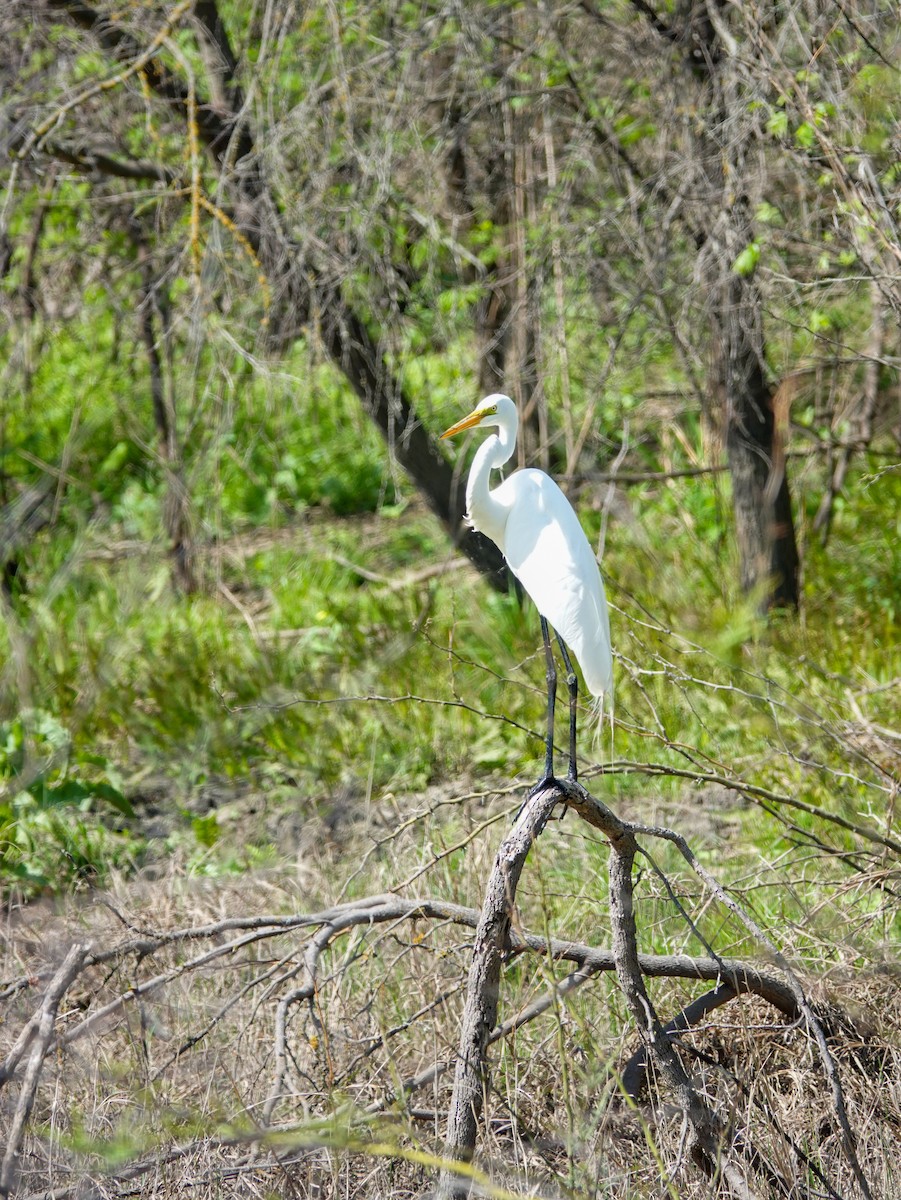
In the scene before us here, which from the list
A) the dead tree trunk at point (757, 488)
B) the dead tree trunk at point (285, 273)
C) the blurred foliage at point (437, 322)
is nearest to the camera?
the blurred foliage at point (437, 322)

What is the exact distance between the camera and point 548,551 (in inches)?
99.0

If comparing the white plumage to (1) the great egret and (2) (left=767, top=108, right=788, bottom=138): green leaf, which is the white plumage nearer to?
(1) the great egret

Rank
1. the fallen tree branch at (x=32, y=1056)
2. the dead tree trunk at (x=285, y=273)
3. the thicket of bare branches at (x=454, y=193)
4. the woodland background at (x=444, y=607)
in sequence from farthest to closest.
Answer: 1. the dead tree trunk at (x=285, y=273)
2. the thicket of bare branches at (x=454, y=193)
3. the woodland background at (x=444, y=607)
4. the fallen tree branch at (x=32, y=1056)

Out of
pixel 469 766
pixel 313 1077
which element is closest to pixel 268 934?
pixel 313 1077

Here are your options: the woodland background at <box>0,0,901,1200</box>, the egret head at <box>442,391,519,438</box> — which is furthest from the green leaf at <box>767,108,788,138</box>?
the egret head at <box>442,391,519,438</box>

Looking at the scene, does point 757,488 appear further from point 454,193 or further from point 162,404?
point 162,404

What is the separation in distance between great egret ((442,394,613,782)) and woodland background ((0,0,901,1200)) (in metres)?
0.23

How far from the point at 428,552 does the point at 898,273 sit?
4.16m

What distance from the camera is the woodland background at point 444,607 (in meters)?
2.59

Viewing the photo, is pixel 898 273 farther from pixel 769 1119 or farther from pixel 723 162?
pixel 769 1119

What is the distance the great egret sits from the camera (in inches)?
97.2

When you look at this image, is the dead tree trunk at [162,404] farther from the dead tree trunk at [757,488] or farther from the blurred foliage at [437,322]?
the dead tree trunk at [757,488]

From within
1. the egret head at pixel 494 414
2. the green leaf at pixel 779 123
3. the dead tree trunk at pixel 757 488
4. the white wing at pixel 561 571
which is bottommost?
the dead tree trunk at pixel 757 488

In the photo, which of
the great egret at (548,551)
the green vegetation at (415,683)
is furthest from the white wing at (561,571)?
the green vegetation at (415,683)
